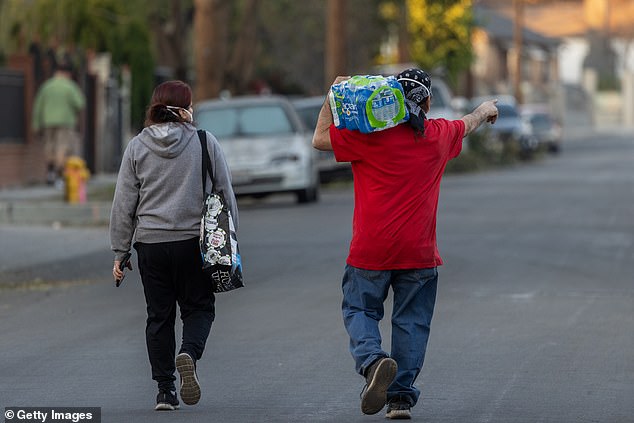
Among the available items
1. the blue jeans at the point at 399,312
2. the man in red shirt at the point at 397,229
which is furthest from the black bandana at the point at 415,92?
the blue jeans at the point at 399,312

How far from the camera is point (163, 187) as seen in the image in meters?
7.81

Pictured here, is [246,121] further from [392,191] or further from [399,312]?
[392,191]

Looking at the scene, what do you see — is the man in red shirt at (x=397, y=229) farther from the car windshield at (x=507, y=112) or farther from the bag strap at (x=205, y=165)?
the car windshield at (x=507, y=112)

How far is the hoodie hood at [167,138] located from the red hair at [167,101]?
0.03m

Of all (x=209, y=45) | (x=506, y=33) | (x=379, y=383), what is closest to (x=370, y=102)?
(x=379, y=383)

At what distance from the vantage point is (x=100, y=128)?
31.7 m

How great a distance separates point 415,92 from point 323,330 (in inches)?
144

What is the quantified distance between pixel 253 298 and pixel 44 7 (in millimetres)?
17903

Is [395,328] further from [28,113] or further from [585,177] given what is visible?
[585,177]

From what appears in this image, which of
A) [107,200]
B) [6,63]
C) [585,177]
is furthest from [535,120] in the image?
[107,200]

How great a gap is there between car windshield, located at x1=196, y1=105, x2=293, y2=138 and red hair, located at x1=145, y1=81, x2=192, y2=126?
15817 mm

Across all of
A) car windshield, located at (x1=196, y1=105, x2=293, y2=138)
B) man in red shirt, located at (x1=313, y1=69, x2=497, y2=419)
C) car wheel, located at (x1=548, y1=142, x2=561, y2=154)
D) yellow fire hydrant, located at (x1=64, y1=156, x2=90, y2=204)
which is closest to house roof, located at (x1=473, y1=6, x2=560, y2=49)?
car wheel, located at (x1=548, y1=142, x2=561, y2=154)

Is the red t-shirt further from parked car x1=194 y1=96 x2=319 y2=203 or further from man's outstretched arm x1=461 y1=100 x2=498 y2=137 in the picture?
parked car x1=194 y1=96 x2=319 y2=203

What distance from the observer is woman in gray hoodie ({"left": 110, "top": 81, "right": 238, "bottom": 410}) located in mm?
7805
